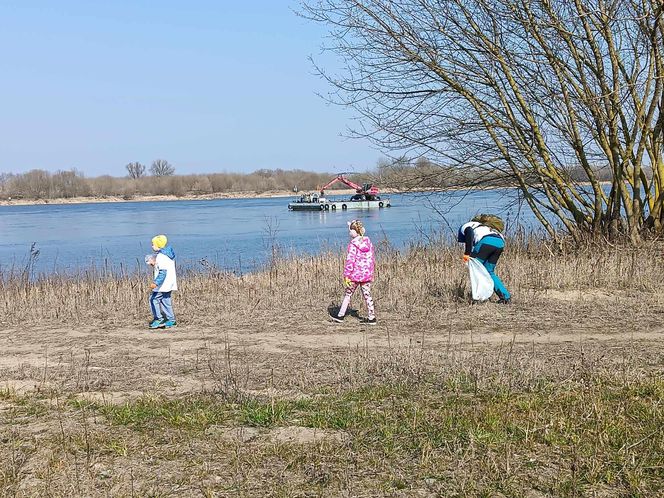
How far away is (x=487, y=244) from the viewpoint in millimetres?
11141

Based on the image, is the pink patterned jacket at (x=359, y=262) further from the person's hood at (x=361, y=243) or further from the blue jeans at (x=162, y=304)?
the blue jeans at (x=162, y=304)

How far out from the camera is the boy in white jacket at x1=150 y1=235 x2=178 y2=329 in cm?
1049

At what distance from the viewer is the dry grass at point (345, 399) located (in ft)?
15.1

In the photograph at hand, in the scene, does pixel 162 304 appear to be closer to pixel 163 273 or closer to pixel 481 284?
pixel 163 273

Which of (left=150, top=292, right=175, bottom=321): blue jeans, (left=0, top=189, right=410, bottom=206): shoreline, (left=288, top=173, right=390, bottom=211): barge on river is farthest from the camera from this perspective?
(left=0, top=189, right=410, bottom=206): shoreline

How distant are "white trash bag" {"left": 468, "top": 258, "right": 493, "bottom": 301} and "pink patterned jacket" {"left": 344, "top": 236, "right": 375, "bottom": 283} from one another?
1.69m

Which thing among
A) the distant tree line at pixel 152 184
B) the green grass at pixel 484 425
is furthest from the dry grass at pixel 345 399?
the distant tree line at pixel 152 184

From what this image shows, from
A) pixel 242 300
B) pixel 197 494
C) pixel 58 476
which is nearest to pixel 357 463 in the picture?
pixel 197 494

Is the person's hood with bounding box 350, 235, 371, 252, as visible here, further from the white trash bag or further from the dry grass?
the white trash bag

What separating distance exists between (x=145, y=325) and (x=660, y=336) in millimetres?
6807

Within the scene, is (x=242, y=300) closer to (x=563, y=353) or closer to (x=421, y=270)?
(x=421, y=270)

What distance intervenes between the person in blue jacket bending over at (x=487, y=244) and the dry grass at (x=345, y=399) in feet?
1.06

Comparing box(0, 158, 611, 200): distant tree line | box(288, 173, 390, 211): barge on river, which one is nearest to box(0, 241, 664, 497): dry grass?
box(288, 173, 390, 211): barge on river

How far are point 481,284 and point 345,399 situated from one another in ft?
17.5
